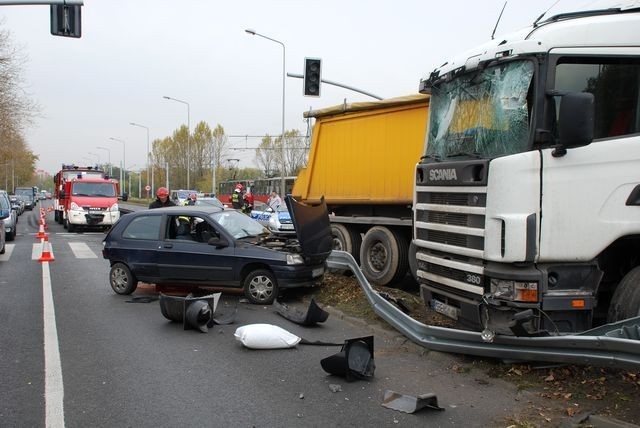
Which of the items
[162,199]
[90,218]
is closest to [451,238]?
[162,199]

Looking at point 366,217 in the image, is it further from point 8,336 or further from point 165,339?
point 8,336

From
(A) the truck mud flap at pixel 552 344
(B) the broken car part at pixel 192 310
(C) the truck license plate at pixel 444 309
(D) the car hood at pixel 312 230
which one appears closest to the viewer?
(A) the truck mud flap at pixel 552 344

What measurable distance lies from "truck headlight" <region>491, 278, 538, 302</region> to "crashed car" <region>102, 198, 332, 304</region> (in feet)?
12.2

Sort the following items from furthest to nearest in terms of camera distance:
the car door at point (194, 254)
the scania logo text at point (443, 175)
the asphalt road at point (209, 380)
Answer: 1. the car door at point (194, 254)
2. the scania logo text at point (443, 175)
3. the asphalt road at point (209, 380)

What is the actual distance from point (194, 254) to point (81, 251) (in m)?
9.16

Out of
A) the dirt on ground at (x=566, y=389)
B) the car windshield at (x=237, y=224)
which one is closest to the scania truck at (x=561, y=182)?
the dirt on ground at (x=566, y=389)

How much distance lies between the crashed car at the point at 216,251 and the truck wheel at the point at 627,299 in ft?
14.5

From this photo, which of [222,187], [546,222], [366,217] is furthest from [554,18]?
[222,187]

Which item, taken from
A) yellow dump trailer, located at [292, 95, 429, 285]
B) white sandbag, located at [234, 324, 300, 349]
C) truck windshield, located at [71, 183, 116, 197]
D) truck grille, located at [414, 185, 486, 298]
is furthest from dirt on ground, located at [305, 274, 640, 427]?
truck windshield, located at [71, 183, 116, 197]

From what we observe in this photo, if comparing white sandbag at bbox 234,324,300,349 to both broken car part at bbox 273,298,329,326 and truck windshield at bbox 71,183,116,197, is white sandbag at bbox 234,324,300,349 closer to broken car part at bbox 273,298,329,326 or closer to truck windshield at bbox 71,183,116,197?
broken car part at bbox 273,298,329,326

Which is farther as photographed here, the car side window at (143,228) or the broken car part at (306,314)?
the car side window at (143,228)

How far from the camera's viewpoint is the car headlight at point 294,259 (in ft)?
27.1

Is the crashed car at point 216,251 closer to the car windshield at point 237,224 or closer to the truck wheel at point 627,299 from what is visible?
the car windshield at point 237,224

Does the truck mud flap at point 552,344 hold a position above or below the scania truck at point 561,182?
Result: below
